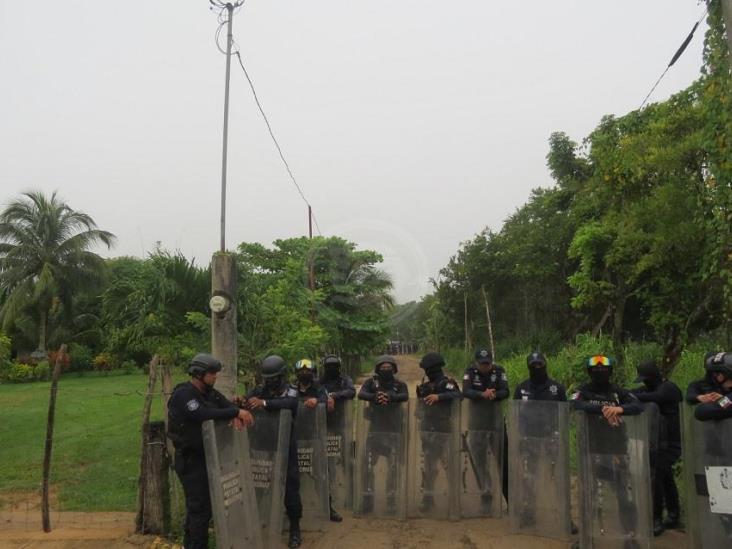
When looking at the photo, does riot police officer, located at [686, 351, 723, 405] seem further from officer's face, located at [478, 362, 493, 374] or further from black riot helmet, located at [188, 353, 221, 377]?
black riot helmet, located at [188, 353, 221, 377]

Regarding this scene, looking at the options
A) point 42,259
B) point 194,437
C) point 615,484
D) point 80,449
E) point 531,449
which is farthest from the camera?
point 42,259

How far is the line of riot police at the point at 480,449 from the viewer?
502cm

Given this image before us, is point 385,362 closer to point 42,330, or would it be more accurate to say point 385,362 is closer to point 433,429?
point 433,429

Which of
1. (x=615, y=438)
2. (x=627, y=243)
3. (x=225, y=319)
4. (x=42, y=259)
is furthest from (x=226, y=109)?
(x=42, y=259)

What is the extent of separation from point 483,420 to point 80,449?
858cm

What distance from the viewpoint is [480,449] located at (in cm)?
631

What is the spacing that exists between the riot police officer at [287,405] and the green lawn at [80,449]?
2.49 meters

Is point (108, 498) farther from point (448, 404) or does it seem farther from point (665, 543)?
point (665, 543)

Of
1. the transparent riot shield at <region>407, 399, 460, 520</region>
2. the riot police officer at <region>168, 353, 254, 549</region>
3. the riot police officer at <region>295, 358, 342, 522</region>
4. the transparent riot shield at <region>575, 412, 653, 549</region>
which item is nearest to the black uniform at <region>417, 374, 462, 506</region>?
the transparent riot shield at <region>407, 399, 460, 520</region>

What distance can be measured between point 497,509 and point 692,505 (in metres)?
1.99

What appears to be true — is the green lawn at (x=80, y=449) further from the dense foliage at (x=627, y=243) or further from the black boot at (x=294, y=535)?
the dense foliage at (x=627, y=243)

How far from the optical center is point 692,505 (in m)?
4.82

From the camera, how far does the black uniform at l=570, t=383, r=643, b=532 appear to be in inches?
198

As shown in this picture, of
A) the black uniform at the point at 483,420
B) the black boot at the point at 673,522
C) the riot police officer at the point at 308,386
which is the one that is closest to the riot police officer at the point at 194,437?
the riot police officer at the point at 308,386
